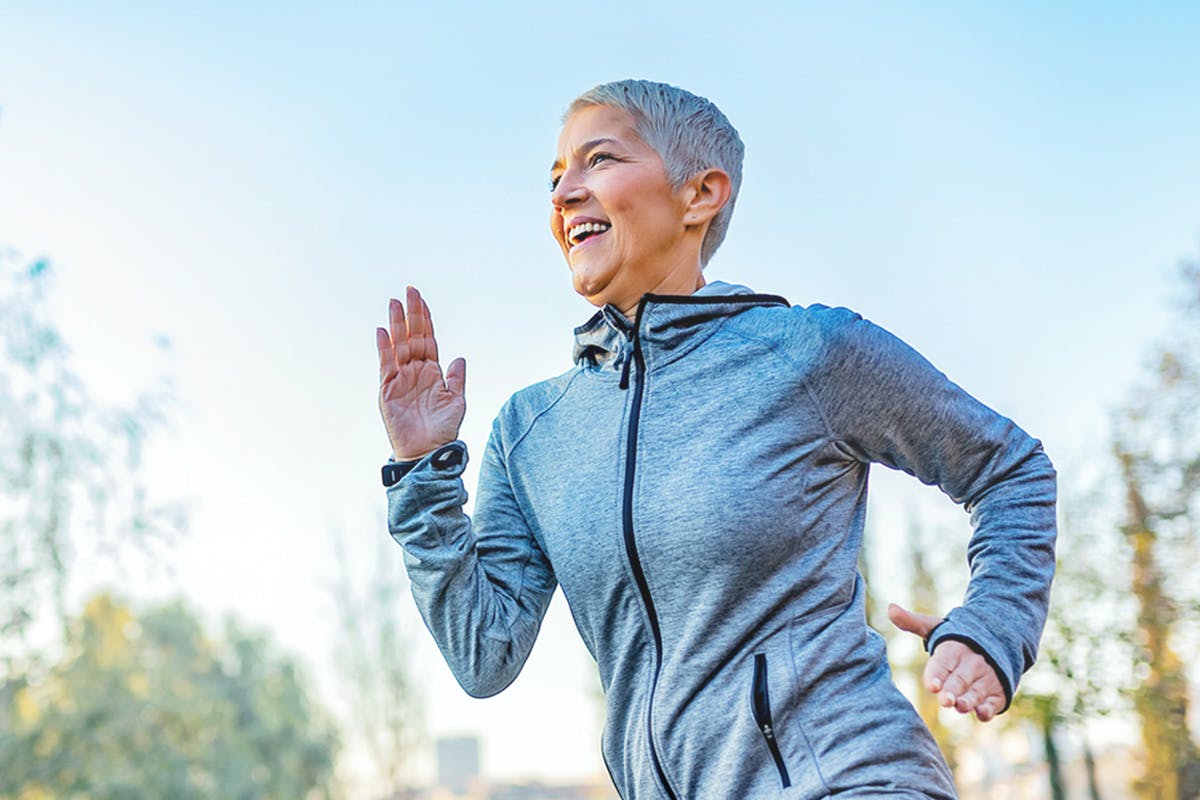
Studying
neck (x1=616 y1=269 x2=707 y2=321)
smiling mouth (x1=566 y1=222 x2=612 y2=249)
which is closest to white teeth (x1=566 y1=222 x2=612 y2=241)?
smiling mouth (x1=566 y1=222 x2=612 y2=249)

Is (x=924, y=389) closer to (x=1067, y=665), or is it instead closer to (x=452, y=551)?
(x=452, y=551)

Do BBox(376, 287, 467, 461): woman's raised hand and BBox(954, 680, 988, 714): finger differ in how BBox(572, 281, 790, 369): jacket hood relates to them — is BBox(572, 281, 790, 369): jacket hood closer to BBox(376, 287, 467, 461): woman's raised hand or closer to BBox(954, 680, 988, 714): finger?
BBox(376, 287, 467, 461): woman's raised hand

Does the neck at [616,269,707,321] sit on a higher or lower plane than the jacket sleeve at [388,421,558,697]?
higher

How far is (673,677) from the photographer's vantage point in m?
1.88

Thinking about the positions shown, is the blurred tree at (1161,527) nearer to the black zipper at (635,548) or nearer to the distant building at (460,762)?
the black zipper at (635,548)

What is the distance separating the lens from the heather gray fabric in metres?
1.79

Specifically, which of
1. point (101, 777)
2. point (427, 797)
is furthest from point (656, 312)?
point (427, 797)

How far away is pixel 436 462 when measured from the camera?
82.6 inches

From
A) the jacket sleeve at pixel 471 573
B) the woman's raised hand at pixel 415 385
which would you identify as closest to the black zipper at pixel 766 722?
the jacket sleeve at pixel 471 573

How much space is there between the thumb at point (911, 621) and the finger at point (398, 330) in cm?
93

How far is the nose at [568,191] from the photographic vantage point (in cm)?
223

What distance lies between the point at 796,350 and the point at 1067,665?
18.3m

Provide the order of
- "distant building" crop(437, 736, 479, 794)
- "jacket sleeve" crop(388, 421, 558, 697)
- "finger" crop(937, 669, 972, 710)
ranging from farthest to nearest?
"distant building" crop(437, 736, 479, 794)
"jacket sleeve" crop(388, 421, 558, 697)
"finger" crop(937, 669, 972, 710)

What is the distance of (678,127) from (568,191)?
231 mm
